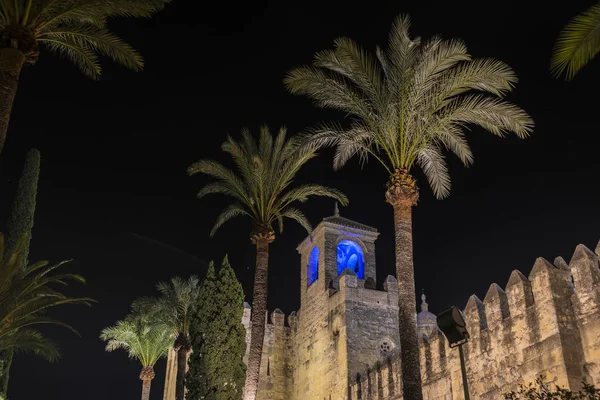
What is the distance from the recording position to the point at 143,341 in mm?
32375

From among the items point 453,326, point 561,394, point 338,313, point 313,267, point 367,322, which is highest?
point 313,267

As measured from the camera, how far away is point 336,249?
2708cm

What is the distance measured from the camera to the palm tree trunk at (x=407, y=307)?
40.4ft

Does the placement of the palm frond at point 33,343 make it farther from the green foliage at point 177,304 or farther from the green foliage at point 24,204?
the green foliage at point 177,304

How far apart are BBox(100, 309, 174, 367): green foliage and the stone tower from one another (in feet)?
25.6

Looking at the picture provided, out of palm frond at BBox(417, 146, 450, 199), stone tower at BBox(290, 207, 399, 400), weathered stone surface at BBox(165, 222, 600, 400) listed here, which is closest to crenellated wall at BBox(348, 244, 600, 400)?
weathered stone surface at BBox(165, 222, 600, 400)

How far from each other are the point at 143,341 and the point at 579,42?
28882 millimetres

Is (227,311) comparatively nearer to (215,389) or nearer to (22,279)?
(215,389)

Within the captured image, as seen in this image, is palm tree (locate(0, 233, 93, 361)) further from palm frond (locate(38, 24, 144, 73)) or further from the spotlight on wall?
the spotlight on wall

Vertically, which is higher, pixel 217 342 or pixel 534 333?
pixel 217 342

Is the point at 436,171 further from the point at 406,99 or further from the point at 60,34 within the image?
the point at 60,34

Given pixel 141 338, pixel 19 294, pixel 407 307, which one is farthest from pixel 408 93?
pixel 141 338

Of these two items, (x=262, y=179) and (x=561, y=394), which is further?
(x=262, y=179)

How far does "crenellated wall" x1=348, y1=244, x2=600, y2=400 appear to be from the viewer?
42.1ft
